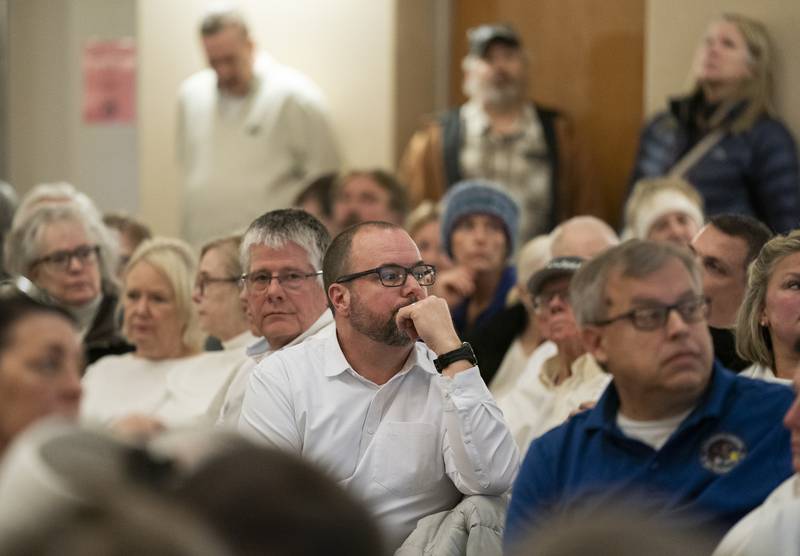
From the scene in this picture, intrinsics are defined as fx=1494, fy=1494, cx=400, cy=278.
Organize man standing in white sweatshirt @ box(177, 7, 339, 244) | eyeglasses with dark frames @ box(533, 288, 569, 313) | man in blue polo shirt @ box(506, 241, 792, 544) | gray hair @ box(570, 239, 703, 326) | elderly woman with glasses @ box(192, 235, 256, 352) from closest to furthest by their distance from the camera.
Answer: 1. man in blue polo shirt @ box(506, 241, 792, 544)
2. gray hair @ box(570, 239, 703, 326)
3. eyeglasses with dark frames @ box(533, 288, 569, 313)
4. elderly woman with glasses @ box(192, 235, 256, 352)
5. man standing in white sweatshirt @ box(177, 7, 339, 244)

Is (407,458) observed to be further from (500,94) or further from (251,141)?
(251,141)

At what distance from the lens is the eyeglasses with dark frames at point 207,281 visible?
15.2 ft

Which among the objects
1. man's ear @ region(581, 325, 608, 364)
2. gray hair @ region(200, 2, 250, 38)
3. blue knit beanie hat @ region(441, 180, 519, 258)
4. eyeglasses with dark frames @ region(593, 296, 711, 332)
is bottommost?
blue knit beanie hat @ region(441, 180, 519, 258)

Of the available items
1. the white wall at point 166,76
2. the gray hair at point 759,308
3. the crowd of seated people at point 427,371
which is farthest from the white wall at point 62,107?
the gray hair at point 759,308

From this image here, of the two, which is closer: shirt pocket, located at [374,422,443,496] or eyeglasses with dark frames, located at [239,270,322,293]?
shirt pocket, located at [374,422,443,496]

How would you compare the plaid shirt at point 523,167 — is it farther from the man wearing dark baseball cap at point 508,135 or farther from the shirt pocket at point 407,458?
the shirt pocket at point 407,458

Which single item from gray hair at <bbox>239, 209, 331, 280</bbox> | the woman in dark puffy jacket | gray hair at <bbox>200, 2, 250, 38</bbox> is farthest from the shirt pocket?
gray hair at <bbox>200, 2, 250, 38</bbox>

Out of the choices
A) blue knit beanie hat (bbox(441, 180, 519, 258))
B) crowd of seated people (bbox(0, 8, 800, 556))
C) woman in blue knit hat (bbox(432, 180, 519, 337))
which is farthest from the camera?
blue knit beanie hat (bbox(441, 180, 519, 258))

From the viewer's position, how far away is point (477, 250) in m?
5.80

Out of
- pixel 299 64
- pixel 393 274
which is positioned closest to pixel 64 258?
pixel 393 274

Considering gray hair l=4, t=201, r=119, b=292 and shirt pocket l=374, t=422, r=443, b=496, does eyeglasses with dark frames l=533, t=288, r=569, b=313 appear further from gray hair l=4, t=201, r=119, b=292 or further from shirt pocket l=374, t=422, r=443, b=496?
gray hair l=4, t=201, r=119, b=292

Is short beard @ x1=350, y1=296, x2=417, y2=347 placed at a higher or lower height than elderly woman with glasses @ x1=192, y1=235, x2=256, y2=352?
higher

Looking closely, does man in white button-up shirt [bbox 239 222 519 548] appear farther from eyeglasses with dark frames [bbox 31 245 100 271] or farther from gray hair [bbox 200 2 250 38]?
gray hair [bbox 200 2 250 38]

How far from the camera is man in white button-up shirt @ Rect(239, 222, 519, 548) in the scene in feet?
11.3
